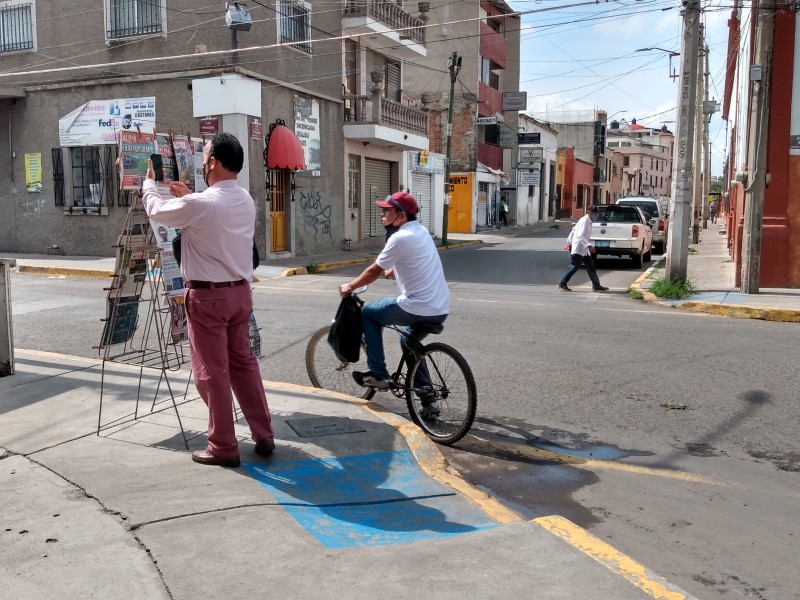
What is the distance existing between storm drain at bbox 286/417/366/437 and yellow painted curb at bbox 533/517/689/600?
1917 mm

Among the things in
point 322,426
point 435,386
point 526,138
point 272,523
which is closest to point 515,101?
point 526,138

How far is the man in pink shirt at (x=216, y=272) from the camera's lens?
14.8 ft

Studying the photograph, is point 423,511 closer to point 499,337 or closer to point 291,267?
point 499,337

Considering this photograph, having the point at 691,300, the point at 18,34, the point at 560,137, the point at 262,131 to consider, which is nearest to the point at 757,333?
the point at 691,300

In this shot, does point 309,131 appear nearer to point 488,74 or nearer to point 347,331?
point 347,331

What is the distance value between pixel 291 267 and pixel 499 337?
10296 mm

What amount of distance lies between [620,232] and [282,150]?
30.1 ft

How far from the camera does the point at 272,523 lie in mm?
3830

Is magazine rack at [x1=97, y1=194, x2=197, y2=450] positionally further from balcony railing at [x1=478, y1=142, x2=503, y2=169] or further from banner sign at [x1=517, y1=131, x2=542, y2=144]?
banner sign at [x1=517, y1=131, x2=542, y2=144]

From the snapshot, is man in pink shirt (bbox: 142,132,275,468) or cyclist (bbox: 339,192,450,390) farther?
cyclist (bbox: 339,192,450,390)

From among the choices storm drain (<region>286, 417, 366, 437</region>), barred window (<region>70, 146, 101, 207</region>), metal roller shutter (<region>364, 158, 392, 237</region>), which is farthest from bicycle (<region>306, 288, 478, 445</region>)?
metal roller shutter (<region>364, 158, 392, 237</region>)

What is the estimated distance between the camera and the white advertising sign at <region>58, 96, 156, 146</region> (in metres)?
20.6

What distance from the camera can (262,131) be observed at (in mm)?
20469

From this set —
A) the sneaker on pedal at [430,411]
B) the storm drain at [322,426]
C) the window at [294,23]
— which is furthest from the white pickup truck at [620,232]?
the storm drain at [322,426]
